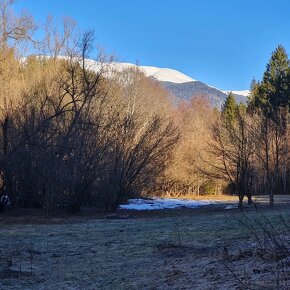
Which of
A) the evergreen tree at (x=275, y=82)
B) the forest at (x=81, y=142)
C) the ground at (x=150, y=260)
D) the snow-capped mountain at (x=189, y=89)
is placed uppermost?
the snow-capped mountain at (x=189, y=89)

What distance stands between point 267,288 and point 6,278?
165 inches

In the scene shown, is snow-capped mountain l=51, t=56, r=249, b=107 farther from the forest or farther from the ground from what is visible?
the ground

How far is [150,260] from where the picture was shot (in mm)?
8117

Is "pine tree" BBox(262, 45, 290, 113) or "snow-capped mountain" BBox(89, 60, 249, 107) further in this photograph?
"snow-capped mountain" BBox(89, 60, 249, 107)

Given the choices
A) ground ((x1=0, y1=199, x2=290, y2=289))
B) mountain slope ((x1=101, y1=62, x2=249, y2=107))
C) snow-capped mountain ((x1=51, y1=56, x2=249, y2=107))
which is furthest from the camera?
mountain slope ((x1=101, y1=62, x2=249, y2=107))

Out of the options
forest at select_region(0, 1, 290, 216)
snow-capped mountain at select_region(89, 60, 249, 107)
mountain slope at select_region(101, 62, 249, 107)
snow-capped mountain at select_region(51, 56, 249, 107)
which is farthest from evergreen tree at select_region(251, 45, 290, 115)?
forest at select_region(0, 1, 290, 216)

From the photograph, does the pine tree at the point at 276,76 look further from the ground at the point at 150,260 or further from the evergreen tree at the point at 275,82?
the ground at the point at 150,260

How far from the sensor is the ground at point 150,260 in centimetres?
599

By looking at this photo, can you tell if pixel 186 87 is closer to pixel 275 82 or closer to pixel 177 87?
pixel 177 87

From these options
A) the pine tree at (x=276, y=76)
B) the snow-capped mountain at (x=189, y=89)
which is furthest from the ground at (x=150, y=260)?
the snow-capped mountain at (x=189, y=89)

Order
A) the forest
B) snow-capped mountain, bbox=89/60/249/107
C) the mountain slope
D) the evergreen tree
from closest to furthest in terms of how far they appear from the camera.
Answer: the forest
the evergreen tree
snow-capped mountain, bbox=89/60/249/107
the mountain slope

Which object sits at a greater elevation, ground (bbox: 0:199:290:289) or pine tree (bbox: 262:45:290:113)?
pine tree (bbox: 262:45:290:113)

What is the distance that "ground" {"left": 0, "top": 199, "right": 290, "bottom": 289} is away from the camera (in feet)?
19.6

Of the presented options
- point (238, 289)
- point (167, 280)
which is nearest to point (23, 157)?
point (167, 280)
